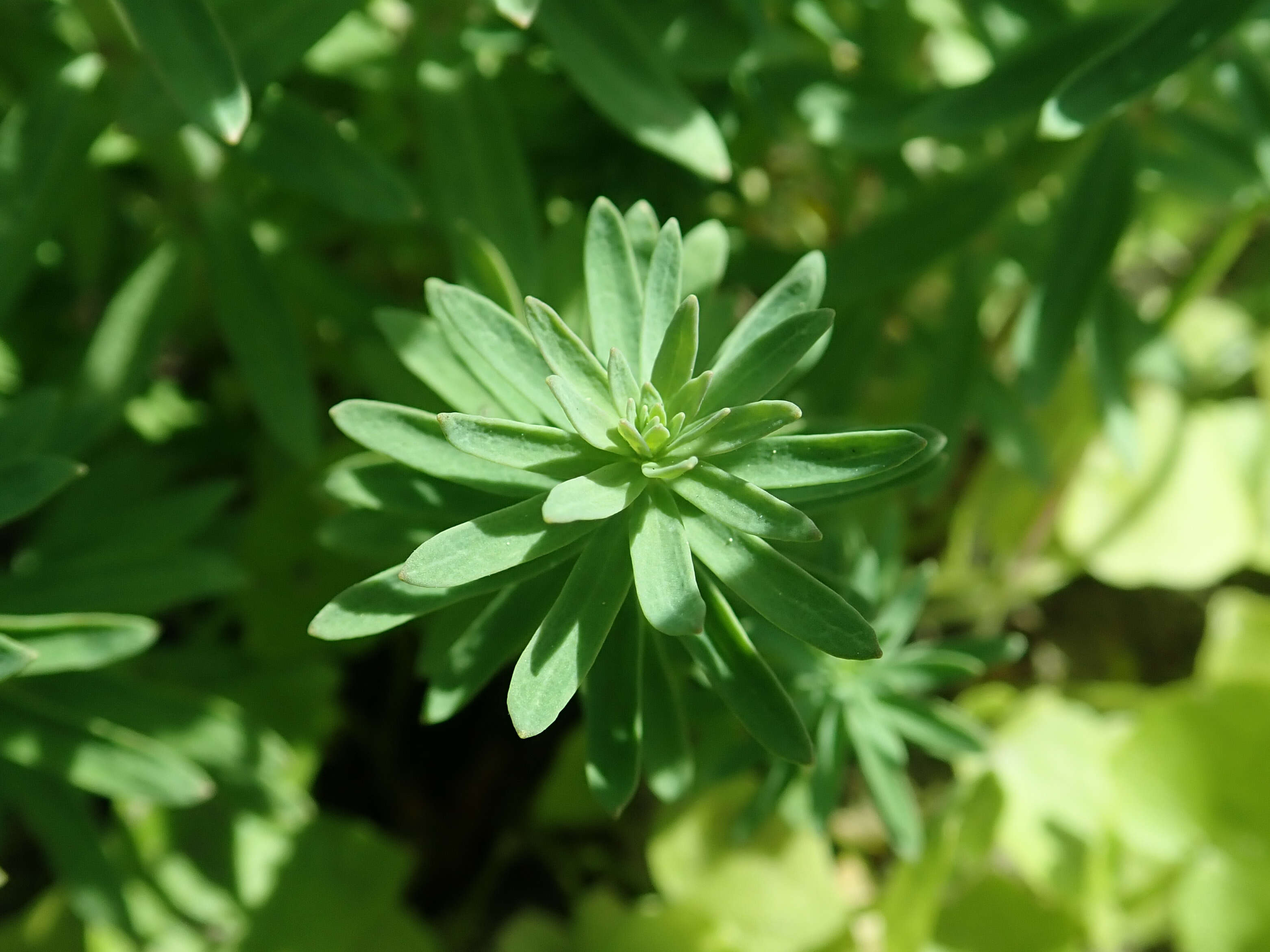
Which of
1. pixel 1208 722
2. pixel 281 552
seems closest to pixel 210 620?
pixel 281 552

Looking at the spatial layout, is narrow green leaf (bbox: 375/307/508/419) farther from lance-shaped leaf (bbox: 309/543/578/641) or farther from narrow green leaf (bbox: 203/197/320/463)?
narrow green leaf (bbox: 203/197/320/463)

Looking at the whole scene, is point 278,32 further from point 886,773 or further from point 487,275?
point 886,773

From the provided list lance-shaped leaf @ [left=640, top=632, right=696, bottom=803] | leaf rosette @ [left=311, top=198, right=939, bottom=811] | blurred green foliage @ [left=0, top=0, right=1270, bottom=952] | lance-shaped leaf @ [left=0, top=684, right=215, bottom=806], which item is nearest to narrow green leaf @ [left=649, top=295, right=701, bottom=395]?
leaf rosette @ [left=311, top=198, right=939, bottom=811]

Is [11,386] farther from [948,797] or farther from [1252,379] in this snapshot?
[1252,379]

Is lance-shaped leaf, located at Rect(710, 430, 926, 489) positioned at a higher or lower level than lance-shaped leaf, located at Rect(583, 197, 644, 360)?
lower

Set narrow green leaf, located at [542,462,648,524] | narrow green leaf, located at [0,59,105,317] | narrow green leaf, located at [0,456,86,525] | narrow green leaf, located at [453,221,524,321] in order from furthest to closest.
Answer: narrow green leaf, located at [0,59,105,317] < narrow green leaf, located at [453,221,524,321] < narrow green leaf, located at [0,456,86,525] < narrow green leaf, located at [542,462,648,524]
